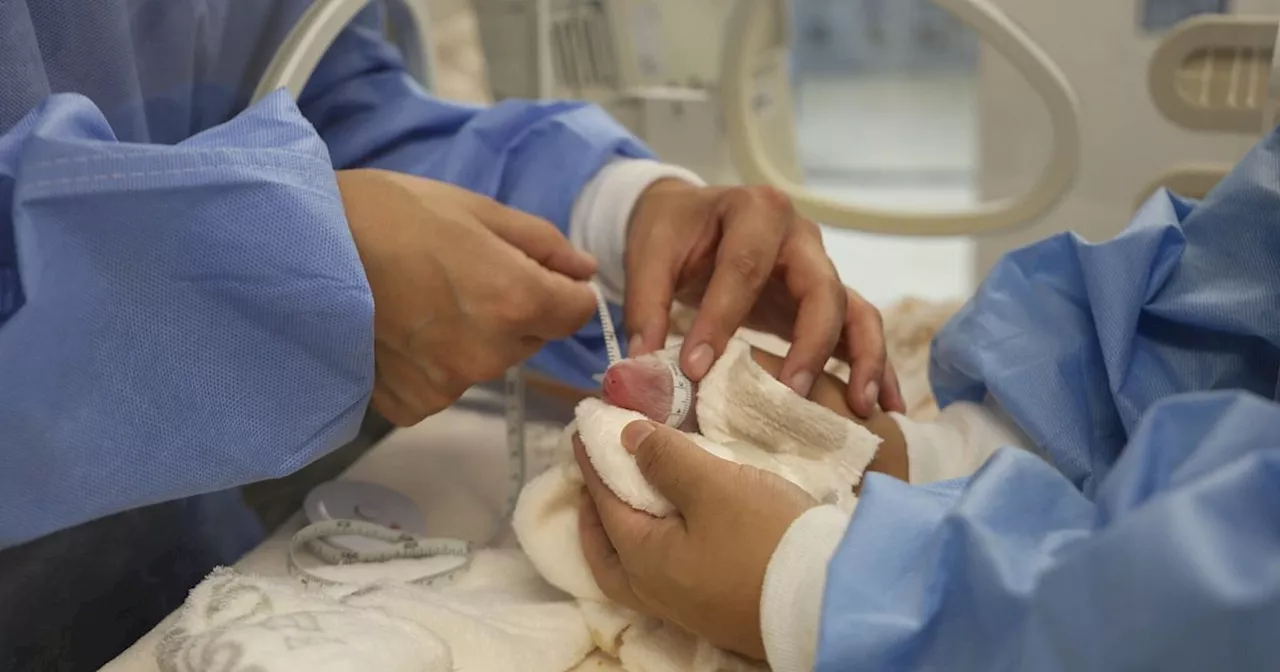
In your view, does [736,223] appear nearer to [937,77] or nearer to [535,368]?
[535,368]

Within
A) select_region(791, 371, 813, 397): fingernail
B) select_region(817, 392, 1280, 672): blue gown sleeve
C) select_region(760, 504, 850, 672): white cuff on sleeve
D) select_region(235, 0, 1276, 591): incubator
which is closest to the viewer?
select_region(817, 392, 1280, 672): blue gown sleeve

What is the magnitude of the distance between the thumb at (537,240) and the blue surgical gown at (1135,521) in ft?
0.91

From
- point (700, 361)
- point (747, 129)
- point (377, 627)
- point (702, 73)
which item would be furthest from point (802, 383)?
point (702, 73)

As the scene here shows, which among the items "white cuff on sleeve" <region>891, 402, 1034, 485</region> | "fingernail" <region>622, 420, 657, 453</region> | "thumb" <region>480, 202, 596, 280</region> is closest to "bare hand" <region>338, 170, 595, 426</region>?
"thumb" <region>480, 202, 596, 280</region>

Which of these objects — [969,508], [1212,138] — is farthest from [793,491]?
[1212,138]

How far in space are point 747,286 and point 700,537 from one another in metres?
0.24

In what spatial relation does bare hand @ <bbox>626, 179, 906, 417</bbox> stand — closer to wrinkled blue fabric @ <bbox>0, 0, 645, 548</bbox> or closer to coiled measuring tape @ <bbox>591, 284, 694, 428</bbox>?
coiled measuring tape @ <bbox>591, 284, 694, 428</bbox>

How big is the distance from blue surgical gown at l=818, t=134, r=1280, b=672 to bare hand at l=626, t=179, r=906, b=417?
0.47 ft

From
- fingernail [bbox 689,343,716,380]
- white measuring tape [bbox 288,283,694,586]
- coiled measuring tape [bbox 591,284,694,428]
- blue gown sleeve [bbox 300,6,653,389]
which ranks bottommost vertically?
white measuring tape [bbox 288,283,694,586]

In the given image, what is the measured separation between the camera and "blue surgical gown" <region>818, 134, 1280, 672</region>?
1.24 ft

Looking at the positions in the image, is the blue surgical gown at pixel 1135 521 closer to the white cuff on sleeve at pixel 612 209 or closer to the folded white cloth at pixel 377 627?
the folded white cloth at pixel 377 627

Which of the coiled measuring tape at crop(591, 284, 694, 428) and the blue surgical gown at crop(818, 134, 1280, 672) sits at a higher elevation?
the blue surgical gown at crop(818, 134, 1280, 672)

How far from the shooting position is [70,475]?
1.78 feet

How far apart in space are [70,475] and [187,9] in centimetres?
33
